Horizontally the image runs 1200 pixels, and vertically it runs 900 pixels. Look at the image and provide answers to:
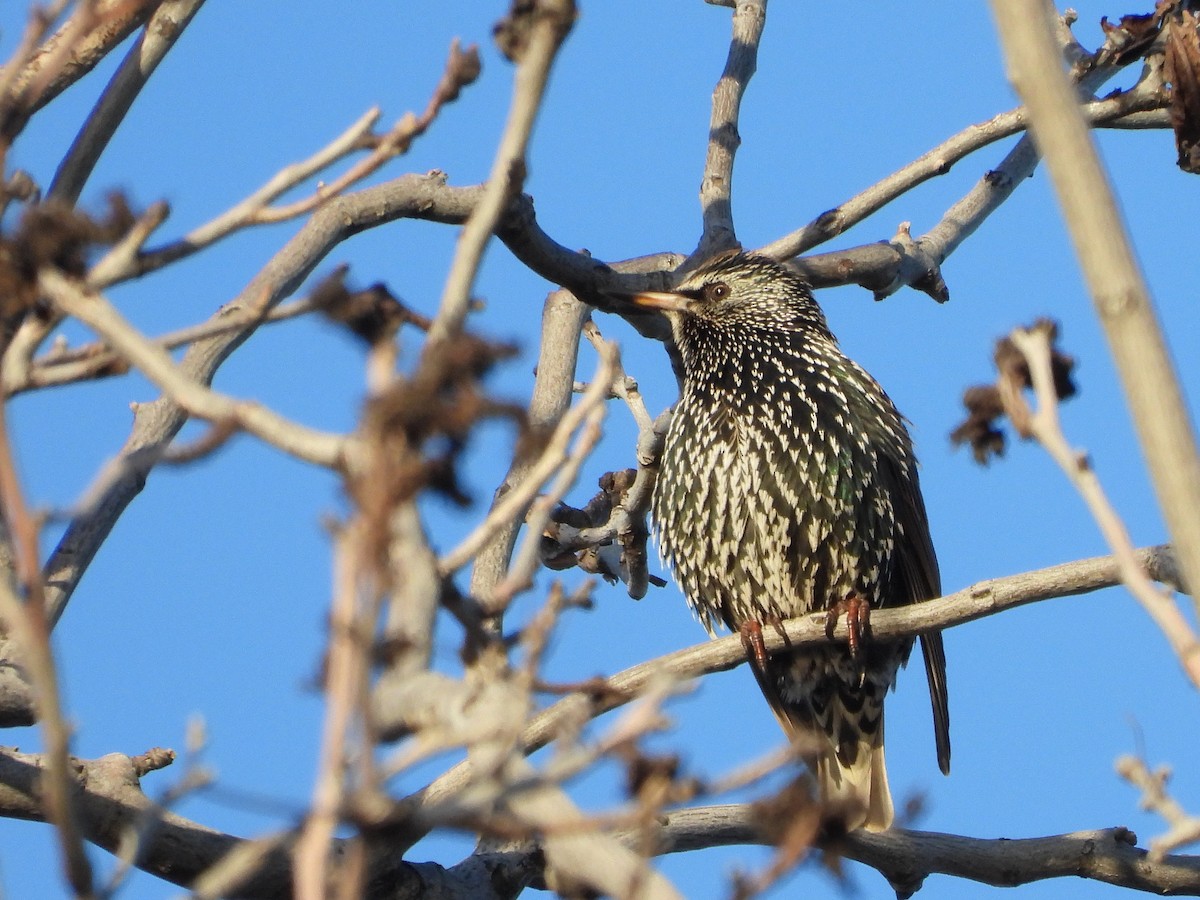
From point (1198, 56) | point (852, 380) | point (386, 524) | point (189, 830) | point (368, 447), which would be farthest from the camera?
point (852, 380)

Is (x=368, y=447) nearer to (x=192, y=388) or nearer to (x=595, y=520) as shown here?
(x=192, y=388)

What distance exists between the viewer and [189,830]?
13.7ft

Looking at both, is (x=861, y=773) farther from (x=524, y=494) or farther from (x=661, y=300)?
(x=524, y=494)

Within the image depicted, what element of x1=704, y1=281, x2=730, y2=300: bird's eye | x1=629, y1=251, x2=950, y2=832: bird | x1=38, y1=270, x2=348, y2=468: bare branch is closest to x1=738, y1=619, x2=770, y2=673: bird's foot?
x1=629, y1=251, x2=950, y2=832: bird

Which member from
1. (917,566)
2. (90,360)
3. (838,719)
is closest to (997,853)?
(917,566)

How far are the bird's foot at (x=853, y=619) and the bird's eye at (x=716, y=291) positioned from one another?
148 centimetres

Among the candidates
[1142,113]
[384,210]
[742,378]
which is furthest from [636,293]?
[1142,113]

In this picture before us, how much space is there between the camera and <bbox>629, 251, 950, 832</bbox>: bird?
6.48m

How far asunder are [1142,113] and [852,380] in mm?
1582

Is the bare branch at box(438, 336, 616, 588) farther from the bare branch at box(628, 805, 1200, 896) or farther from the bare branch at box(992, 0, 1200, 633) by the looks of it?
the bare branch at box(628, 805, 1200, 896)

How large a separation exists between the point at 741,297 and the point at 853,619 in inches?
70.6

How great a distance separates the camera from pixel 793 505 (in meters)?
6.47

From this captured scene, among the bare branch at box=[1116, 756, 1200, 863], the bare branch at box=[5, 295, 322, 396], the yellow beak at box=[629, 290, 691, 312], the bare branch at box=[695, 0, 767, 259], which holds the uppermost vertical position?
the bare branch at box=[695, 0, 767, 259]

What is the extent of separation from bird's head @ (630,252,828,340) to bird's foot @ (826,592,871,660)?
1.38 m
